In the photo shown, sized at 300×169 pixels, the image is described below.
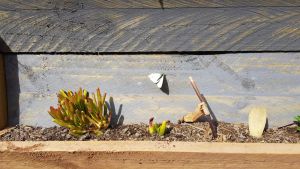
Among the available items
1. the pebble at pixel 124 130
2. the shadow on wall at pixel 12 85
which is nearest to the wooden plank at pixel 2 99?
the shadow on wall at pixel 12 85

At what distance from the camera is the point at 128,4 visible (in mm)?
1274

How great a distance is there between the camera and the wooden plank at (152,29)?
4.15ft

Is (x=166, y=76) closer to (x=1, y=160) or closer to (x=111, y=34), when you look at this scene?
(x=111, y=34)

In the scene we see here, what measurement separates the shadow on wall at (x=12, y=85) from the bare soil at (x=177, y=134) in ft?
0.19

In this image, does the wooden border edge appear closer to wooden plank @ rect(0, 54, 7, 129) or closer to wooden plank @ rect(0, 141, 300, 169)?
wooden plank @ rect(0, 141, 300, 169)

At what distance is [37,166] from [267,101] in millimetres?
712

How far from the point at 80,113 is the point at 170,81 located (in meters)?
0.30

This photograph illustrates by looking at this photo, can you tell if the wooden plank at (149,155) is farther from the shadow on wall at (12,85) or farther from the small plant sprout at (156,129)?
the shadow on wall at (12,85)

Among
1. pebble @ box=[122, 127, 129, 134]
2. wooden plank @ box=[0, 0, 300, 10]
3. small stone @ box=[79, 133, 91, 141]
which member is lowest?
small stone @ box=[79, 133, 91, 141]

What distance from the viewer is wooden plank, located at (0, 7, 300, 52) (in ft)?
4.15

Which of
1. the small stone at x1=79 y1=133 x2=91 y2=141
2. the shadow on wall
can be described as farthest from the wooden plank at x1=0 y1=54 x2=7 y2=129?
the small stone at x1=79 y1=133 x2=91 y2=141

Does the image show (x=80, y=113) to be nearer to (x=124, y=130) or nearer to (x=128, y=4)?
(x=124, y=130)

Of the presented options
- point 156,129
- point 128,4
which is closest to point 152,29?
point 128,4

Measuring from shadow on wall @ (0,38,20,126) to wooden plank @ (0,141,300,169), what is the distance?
279 millimetres
